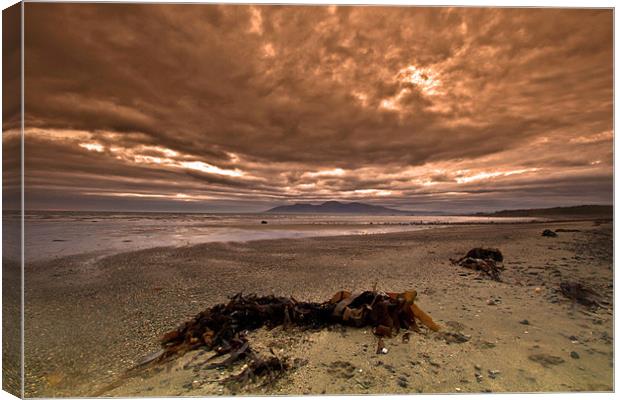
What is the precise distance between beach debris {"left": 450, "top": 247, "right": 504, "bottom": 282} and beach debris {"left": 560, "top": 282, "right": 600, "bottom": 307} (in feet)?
3.08

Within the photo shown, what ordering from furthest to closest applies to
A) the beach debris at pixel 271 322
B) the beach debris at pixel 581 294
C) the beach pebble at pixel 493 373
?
1. the beach debris at pixel 581 294
2. the beach debris at pixel 271 322
3. the beach pebble at pixel 493 373

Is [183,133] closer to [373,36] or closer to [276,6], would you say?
[276,6]

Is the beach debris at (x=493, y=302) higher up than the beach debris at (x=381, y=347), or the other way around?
the beach debris at (x=493, y=302)

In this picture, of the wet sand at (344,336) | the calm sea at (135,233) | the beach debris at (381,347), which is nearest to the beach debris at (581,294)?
the wet sand at (344,336)

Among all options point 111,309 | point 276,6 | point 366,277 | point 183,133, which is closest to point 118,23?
point 183,133

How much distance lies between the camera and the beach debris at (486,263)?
4.86 meters

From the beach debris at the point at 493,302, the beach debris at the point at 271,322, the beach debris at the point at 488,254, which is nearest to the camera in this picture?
the beach debris at the point at 271,322

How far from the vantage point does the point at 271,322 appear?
304 cm

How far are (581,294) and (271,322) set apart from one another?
171 inches

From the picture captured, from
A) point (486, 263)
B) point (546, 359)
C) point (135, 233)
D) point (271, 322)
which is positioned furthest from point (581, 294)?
point (135, 233)

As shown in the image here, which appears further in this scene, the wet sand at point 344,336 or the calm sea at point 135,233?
the calm sea at point 135,233

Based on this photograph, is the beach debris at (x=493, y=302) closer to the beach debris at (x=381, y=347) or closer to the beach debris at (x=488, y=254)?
the beach debris at (x=381, y=347)

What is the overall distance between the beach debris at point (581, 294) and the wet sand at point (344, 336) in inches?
4.7

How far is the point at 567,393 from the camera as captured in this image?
2318 millimetres
